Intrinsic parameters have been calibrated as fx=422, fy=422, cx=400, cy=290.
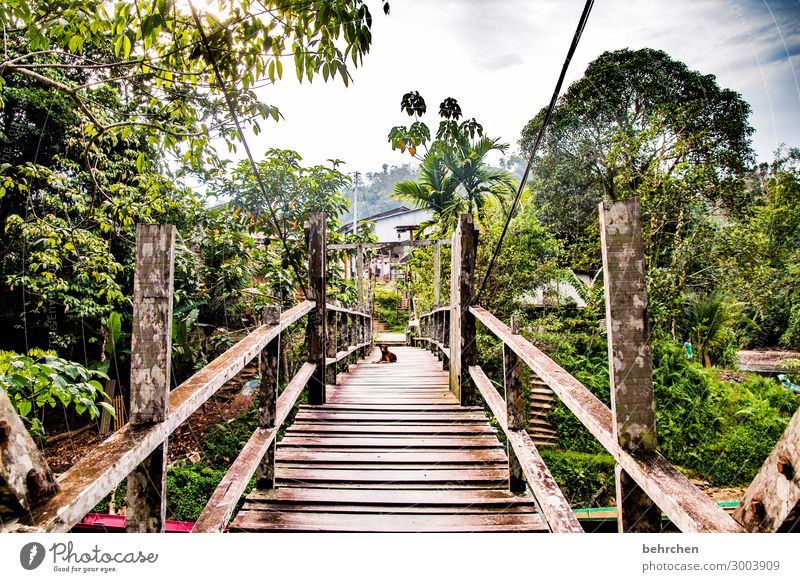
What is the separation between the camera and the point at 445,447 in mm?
2277

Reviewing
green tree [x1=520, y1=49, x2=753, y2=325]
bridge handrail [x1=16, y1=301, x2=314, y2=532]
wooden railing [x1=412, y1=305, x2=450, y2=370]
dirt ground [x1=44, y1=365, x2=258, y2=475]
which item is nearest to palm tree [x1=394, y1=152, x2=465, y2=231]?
green tree [x1=520, y1=49, x2=753, y2=325]

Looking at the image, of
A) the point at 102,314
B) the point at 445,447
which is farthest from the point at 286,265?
the point at 445,447

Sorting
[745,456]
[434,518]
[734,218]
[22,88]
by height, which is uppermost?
[22,88]

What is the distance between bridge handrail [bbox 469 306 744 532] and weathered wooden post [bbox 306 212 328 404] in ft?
6.28

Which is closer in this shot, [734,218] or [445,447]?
[445,447]

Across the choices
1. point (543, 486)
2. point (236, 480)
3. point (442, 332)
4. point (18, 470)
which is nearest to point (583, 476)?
point (442, 332)

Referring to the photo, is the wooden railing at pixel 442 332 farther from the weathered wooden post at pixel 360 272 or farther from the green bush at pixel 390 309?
the green bush at pixel 390 309

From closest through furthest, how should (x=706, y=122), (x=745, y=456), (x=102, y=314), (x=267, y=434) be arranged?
(x=267, y=434) < (x=102, y=314) < (x=706, y=122) < (x=745, y=456)

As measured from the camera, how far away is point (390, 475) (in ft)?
6.51

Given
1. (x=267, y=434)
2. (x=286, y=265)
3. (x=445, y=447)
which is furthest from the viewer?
(x=286, y=265)

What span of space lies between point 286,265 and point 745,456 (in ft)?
30.5

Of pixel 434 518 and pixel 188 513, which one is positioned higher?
pixel 434 518

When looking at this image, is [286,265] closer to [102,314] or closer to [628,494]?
[102,314]

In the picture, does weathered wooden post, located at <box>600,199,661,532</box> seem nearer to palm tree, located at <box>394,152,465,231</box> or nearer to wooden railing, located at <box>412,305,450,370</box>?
wooden railing, located at <box>412,305,450,370</box>
